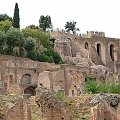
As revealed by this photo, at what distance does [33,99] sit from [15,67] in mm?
23780

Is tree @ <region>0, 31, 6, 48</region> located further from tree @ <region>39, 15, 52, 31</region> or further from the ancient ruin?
tree @ <region>39, 15, 52, 31</region>

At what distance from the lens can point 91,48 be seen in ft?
218

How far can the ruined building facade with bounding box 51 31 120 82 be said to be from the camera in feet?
191

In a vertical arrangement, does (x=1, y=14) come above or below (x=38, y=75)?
above

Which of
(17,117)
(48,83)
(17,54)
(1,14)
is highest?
(1,14)

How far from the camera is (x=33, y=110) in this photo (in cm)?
2170

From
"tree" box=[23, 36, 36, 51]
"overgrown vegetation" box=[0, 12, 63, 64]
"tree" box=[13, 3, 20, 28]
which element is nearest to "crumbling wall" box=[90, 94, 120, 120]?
"overgrown vegetation" box=[0, 12, 63, 64]

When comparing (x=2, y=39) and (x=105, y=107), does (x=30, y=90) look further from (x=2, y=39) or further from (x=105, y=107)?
(x=105, y=107)

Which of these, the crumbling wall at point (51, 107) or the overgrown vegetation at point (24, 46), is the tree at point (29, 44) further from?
the crumbling wall at point (51, 107)

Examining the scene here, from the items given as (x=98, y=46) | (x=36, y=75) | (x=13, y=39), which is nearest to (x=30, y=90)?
(x=36, y=75)

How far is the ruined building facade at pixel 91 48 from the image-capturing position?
58281 mm

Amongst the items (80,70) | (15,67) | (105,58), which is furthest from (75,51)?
(15,67)

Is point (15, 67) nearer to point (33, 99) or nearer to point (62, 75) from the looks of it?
point (62, 75)

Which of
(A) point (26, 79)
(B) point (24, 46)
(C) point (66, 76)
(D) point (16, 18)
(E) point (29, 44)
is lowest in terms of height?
(A) point (26, 79)
